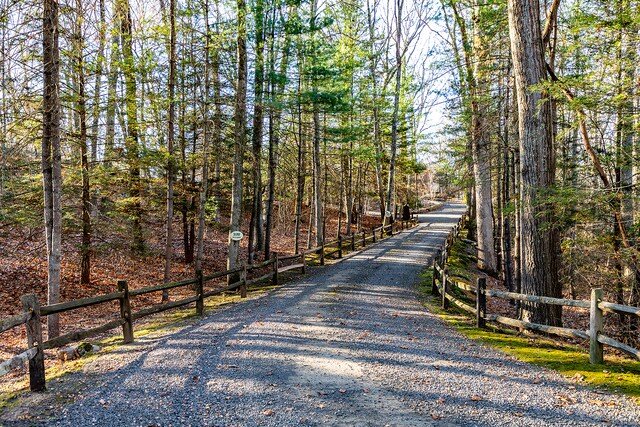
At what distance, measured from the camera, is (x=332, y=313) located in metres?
8.62

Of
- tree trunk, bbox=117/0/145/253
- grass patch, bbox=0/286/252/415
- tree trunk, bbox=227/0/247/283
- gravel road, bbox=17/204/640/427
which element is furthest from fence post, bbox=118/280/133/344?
tree trunk, bbox=117/0/145/253

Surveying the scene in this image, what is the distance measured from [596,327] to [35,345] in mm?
7067

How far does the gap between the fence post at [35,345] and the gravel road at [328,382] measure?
2.16 ft

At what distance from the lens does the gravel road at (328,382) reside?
396 centimetres

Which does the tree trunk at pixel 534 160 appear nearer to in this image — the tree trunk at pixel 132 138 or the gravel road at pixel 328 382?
the gravel road at pixel 328 382

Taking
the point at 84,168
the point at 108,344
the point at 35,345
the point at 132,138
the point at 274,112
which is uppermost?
the point at 274,112

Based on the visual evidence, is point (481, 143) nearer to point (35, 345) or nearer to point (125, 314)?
point (125, 314)

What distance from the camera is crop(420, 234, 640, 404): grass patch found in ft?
15.3

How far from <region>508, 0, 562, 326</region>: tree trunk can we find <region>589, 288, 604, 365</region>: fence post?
1.74 metres

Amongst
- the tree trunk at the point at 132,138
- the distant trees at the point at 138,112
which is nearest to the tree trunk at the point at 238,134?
the distant trees at the point at 138,112

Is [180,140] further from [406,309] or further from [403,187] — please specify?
[403,187]

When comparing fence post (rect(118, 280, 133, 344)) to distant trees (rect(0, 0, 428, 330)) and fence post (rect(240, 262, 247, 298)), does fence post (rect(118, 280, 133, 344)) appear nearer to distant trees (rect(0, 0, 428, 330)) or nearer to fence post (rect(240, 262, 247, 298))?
distant trees (rect(0, 0, 428, 330))

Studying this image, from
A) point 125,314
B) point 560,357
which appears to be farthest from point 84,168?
point 560,357

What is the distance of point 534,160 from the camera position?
23.4ft
